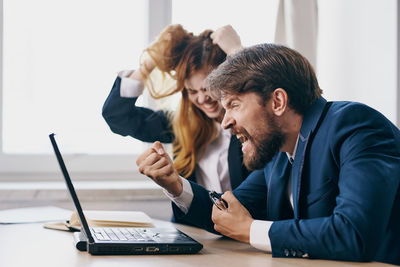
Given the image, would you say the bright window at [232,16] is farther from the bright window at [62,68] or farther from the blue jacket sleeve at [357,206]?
the blue jacket sleeve at [357,206]

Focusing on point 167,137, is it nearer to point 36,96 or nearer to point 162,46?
point 162,46

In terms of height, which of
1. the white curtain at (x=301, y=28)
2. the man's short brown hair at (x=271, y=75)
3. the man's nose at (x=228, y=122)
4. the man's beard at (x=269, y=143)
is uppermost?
the white curtain at (x=301, y=28)

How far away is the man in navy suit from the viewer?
105cm

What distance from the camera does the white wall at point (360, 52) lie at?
6.72 feet

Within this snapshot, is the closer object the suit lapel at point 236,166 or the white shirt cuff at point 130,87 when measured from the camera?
the suit lapel at point 236,166

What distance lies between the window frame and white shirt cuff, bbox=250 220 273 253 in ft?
4.77

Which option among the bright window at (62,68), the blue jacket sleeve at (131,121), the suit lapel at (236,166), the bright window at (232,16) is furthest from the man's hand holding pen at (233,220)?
the bright window at (232,16)

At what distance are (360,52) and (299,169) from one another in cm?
116

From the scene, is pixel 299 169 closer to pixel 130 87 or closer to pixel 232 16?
pixel 130 87

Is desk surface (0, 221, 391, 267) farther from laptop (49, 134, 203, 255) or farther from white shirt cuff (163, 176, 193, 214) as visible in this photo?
white shirt cuff (163, 176, 193, 214)

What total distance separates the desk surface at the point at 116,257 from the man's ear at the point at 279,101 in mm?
372

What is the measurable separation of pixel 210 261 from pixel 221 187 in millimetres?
938

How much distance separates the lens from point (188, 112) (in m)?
2.04

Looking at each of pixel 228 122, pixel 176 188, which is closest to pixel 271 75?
pixel 228 122
